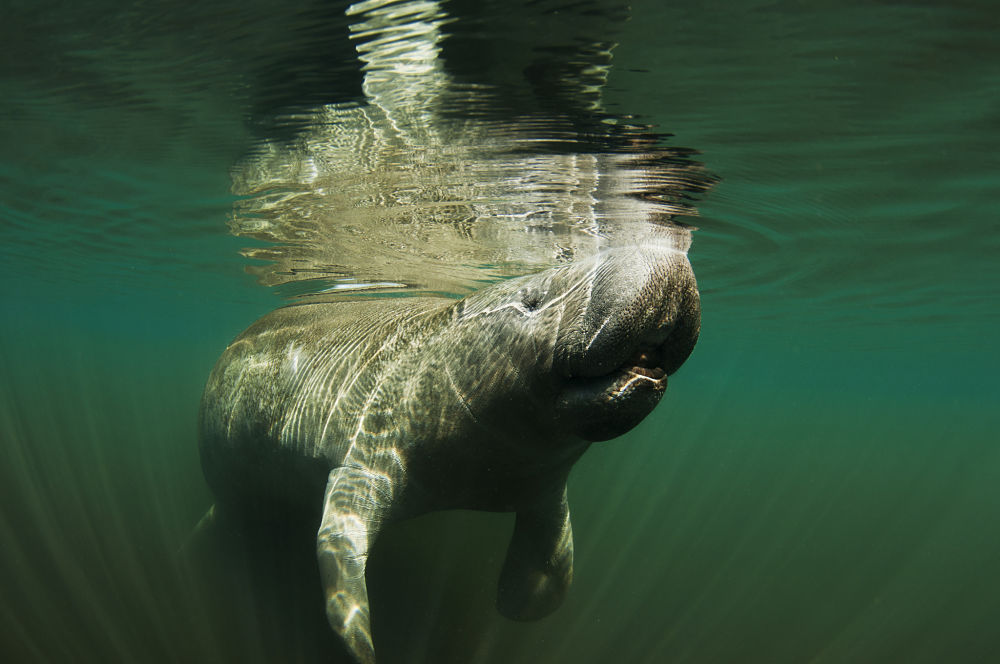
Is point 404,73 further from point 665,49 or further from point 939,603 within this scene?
point 939,603

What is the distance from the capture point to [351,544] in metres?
3.50

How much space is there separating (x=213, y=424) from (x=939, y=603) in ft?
35.8

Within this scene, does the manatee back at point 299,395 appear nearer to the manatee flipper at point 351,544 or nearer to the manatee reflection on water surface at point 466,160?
the manatee flipper at point 351,544

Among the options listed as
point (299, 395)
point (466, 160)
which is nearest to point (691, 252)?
point (466, 160)

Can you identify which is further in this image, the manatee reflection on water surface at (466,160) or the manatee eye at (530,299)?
the manatee reflection on water surface at (466,160)

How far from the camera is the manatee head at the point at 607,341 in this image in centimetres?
255

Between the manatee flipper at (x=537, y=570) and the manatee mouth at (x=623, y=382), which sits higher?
the manatee mouth at (x=623, y=382)

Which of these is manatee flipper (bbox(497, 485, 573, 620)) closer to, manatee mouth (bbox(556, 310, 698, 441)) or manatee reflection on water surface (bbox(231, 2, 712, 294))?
manatee mouth (bbox(556, 310, 698, 441))

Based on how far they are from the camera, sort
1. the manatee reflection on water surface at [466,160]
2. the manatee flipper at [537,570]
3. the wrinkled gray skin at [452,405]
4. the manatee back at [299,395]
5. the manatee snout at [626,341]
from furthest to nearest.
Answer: the manatee flipper at [537,570] < the manatee back at [299,395] < the manatee reflection on water surface at [466,160] < the wrinkled gray skin at [452,405] < the manatee snout at [626,341]

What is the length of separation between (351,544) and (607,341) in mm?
2152

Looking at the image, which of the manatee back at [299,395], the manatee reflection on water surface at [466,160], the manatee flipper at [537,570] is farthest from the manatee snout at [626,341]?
the manatee flipper at [537,570]

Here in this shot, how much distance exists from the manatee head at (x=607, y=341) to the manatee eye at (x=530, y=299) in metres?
0.06

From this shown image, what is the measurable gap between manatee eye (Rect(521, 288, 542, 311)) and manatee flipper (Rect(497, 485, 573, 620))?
6.66ft

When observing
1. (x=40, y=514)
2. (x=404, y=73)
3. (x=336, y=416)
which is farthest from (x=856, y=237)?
(x=40, y=514)
